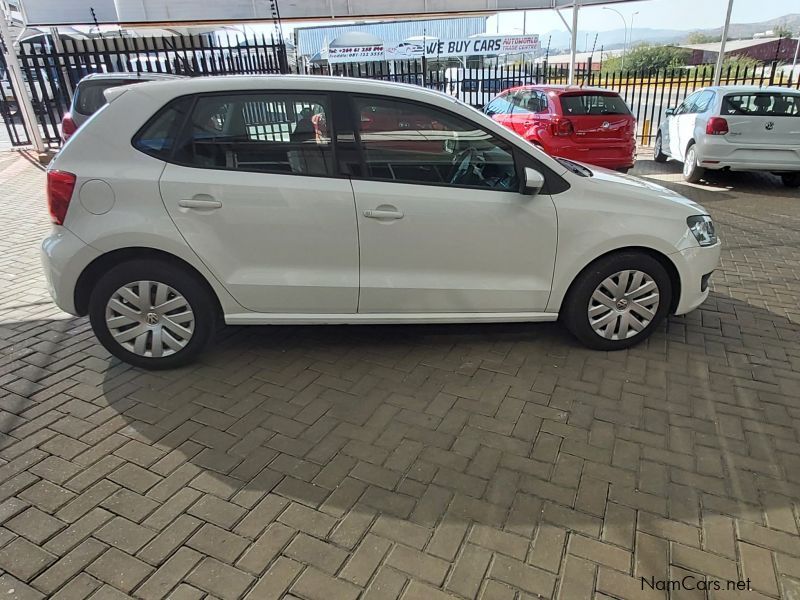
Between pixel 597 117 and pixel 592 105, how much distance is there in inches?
12.2

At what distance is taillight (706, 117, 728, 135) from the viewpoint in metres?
8.25

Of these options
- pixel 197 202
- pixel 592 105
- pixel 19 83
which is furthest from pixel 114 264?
pixel 19 83

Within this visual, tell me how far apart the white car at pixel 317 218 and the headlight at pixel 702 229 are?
4 cm

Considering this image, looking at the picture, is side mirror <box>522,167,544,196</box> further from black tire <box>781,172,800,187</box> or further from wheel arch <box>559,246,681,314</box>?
black tire <box>781,172,800,187</box>

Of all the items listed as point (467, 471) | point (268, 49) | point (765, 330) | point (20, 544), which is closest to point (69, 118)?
point (268, 49)

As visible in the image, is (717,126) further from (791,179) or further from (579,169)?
(579,169)

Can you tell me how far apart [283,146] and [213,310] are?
3.58 ft

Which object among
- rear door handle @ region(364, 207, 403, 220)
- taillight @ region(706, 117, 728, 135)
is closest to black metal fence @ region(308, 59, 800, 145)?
taillight @ region(706, 117, 728, 135)

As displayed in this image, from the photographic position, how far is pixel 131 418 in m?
3.05

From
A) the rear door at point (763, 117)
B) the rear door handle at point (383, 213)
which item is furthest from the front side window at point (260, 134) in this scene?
the rear door at point (763, 117)

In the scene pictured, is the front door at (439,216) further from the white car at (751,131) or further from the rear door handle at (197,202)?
the white car at (751,131)

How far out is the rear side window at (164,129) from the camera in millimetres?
3170

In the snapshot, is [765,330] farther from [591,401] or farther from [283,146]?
[283,146]

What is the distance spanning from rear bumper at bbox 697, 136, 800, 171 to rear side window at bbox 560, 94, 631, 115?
4.62 feet
